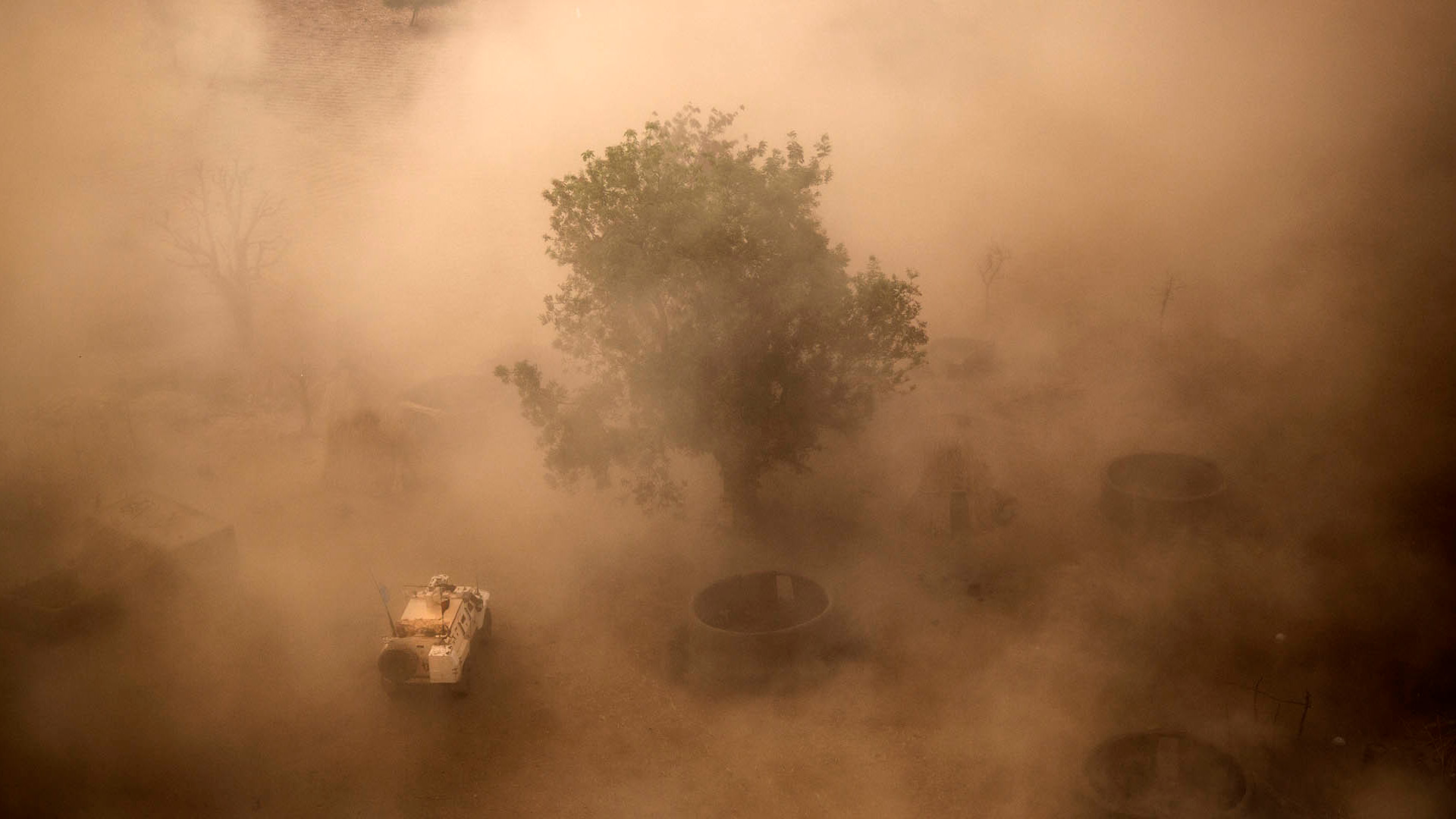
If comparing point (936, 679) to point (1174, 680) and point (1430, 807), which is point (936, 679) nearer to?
point (1174, 680)

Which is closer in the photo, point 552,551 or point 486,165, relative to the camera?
point 552,551

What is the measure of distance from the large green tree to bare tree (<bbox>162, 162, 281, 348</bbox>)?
12.0 metres

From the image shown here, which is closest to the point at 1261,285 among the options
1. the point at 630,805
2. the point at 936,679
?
the point at 936,679

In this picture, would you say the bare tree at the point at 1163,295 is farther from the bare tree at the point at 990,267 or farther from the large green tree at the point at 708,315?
the large green tree at the point at 708,315

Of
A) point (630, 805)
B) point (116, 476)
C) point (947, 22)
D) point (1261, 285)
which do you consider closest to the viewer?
point (630, 805)

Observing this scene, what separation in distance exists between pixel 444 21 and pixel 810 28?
935cm

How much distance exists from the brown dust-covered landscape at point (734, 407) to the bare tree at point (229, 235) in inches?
7.2

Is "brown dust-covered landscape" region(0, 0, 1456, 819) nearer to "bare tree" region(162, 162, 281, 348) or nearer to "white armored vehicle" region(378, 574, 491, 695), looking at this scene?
"bare tree" region(162, 162, 281, 348)

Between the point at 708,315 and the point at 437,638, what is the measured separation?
4.74 metres

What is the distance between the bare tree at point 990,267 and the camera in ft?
63.8

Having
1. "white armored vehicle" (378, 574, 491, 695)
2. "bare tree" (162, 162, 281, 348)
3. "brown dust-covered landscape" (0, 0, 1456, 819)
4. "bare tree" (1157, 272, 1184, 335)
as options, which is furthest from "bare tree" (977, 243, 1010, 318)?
"bare tree" (162, 162, 281, 348)

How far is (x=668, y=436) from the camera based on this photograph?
38.0 feet

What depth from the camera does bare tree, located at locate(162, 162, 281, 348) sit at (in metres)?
20.0

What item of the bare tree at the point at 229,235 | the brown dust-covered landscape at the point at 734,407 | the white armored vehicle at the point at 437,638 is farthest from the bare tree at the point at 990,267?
the bare tree at the point at 229,235
